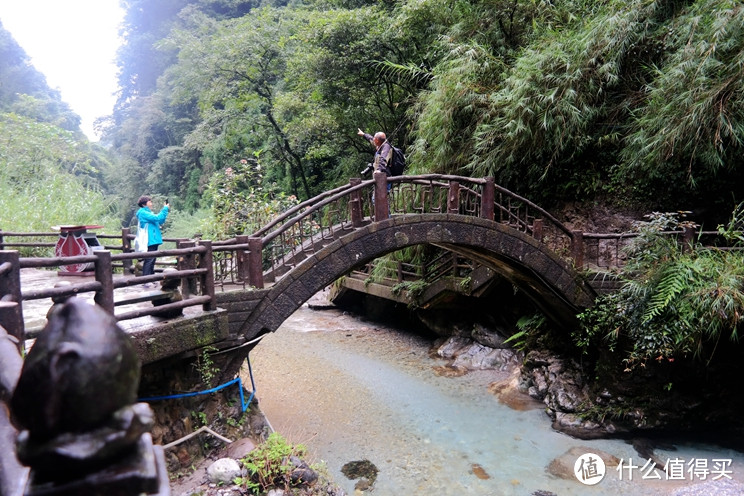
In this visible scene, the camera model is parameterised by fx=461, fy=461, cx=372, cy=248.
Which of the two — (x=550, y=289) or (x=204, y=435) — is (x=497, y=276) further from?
(x=204, y=435)

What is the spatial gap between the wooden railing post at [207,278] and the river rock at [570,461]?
545 centimetres

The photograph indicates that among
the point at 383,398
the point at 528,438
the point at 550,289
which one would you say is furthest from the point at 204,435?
the point at 550,289

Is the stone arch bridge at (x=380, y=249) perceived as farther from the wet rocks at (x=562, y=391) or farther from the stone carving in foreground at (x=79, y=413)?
the stone carving in foreground at (x=79, y=413)

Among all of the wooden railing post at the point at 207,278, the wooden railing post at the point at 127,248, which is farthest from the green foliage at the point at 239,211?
the wooden railing post at the point at 207,278

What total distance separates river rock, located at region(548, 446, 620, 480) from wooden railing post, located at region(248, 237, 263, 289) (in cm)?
511

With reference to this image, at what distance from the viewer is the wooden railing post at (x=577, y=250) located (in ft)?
28.1

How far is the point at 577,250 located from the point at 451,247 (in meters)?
2.44

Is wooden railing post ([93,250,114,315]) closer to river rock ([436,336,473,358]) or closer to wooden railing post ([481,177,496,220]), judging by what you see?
wooden railing post ([481,177,496,220])

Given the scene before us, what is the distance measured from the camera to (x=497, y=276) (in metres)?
10.0

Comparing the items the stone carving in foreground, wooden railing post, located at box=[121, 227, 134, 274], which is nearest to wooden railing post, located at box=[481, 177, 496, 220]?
wooden railing post, located at box=[121, 227, 134, 274]

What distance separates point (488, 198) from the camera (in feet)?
25.4

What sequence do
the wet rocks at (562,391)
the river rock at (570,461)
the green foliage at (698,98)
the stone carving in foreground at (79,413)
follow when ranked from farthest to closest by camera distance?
the wet rocks at (562,391) < the green foliage at (698,98) < the river rock at (570,461) < the stone carving in foreground at (79,413)

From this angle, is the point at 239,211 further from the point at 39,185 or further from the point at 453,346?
the point at 39,185

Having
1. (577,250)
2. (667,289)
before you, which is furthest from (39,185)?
(667,289)
